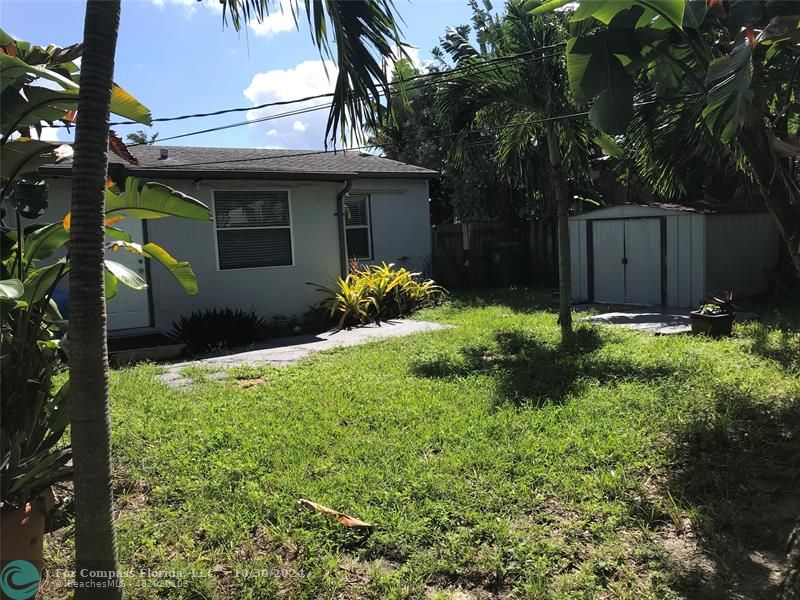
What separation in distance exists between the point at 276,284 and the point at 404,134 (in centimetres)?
1159

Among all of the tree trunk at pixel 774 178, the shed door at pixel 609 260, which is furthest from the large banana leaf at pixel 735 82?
the shed door at pixel 609 260

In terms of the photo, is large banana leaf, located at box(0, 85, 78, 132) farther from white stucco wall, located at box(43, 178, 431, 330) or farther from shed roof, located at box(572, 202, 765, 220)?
shed roof, located at box(572, 202, 765, 220)

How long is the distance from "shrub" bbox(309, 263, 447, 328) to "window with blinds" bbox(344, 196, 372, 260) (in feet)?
3.93

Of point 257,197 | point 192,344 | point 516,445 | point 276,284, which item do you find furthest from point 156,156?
point 516,445

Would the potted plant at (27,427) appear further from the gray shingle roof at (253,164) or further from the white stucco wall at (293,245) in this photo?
the white stucco wall at (293,245)

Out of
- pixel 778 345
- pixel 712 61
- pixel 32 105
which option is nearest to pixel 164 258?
pixel 32 105

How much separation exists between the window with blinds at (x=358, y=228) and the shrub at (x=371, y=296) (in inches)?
47.1

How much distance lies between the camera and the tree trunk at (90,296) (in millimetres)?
2199

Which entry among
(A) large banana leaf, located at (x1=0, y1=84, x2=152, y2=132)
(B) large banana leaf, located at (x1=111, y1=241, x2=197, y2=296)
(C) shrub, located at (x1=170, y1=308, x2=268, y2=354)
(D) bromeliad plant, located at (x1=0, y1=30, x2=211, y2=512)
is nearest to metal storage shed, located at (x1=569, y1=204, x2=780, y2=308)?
(C) shrub, located at (x1=170, y1=308, x2=268, y2=354)

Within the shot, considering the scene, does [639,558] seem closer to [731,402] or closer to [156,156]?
[731,402]

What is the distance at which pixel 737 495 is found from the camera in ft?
12.5

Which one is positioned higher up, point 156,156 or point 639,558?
point 156,156

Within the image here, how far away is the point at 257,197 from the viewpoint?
11594 millimetres

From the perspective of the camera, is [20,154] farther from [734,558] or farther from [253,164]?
[253,164]
